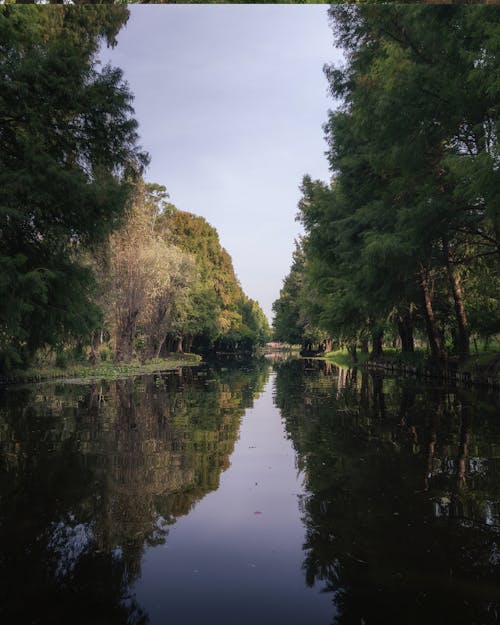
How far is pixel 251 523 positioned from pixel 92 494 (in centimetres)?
204

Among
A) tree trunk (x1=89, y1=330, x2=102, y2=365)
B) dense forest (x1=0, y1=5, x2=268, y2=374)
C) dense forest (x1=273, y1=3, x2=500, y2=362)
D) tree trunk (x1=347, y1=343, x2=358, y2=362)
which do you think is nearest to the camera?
dense forest (x1=0, y1=5, x2=268, y2=374)

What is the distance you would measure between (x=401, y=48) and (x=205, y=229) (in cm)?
4932

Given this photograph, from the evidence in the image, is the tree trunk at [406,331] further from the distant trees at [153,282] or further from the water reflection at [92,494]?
the water reflection at [92,494]

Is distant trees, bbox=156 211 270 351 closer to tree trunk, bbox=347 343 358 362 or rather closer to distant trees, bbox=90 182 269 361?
distant trees, bbox=90 182 269 361

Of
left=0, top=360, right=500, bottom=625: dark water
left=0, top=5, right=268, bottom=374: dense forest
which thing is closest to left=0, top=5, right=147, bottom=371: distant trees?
left=0, top=5, right=268, bottom=374: dense forest

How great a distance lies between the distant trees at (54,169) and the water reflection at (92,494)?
244 cm

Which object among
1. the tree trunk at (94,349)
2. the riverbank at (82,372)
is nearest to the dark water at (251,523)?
the riverbank at (82,372)

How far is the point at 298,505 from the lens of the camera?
5.80 metres

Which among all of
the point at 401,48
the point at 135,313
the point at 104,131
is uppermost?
the point at 401,48

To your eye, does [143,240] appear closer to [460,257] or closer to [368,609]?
[460,257]

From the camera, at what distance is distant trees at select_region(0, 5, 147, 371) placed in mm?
10375

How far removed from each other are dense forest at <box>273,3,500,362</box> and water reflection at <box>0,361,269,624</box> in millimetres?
7764

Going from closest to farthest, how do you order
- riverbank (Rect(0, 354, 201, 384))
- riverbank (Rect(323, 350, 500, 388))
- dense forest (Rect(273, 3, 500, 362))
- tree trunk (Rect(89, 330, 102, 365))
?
dense forest (Rect(273, 3, 500, 362)), riverbank (Rect(323, 350, 500, 388)), riverbank (Rect(0, 354, 201, 384)), tree trunk (Rect(89, 330, 102, 365))

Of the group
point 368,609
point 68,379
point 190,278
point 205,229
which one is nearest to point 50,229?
point 368,609
